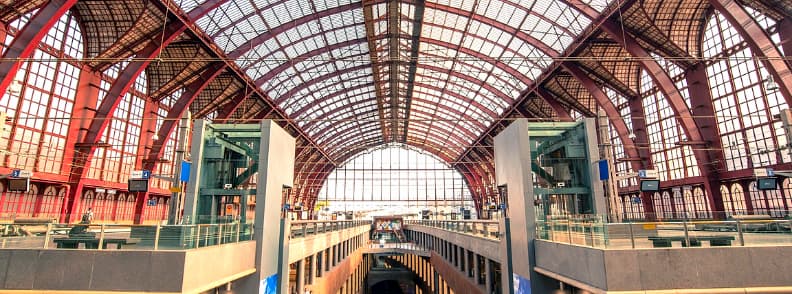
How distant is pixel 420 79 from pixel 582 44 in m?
20.4

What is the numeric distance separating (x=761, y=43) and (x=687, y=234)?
55.4 ft

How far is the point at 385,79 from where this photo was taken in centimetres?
4662

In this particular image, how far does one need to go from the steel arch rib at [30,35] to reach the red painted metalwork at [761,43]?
3100cm

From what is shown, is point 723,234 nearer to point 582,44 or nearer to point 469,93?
point 582,44

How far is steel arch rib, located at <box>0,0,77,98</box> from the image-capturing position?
59.3 feet

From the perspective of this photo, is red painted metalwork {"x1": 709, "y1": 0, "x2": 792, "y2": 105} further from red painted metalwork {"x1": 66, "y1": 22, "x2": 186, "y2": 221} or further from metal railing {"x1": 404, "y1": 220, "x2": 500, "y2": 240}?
red painted metalwork {"x1": 66, "y1": 22, "x2": 186, "y2": 221}

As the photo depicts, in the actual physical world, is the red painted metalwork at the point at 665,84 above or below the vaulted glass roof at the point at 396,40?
below

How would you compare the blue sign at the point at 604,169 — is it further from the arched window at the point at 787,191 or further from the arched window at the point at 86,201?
the arched window at the point at 86,201

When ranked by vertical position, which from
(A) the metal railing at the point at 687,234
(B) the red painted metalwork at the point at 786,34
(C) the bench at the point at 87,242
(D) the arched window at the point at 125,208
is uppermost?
(B) the red painted metalwork at the point at 786,34

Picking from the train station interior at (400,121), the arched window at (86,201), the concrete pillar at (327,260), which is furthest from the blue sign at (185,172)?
the arched window at (86,201)

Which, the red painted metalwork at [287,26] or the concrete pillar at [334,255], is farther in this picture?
the red painted metalwork at [287,26]

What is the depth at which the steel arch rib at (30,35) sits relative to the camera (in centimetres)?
1808

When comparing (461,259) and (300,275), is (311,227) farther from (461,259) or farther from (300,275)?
(461,259)

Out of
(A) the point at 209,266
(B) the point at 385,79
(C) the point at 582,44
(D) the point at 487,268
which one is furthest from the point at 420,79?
(A) the point at 209,266
